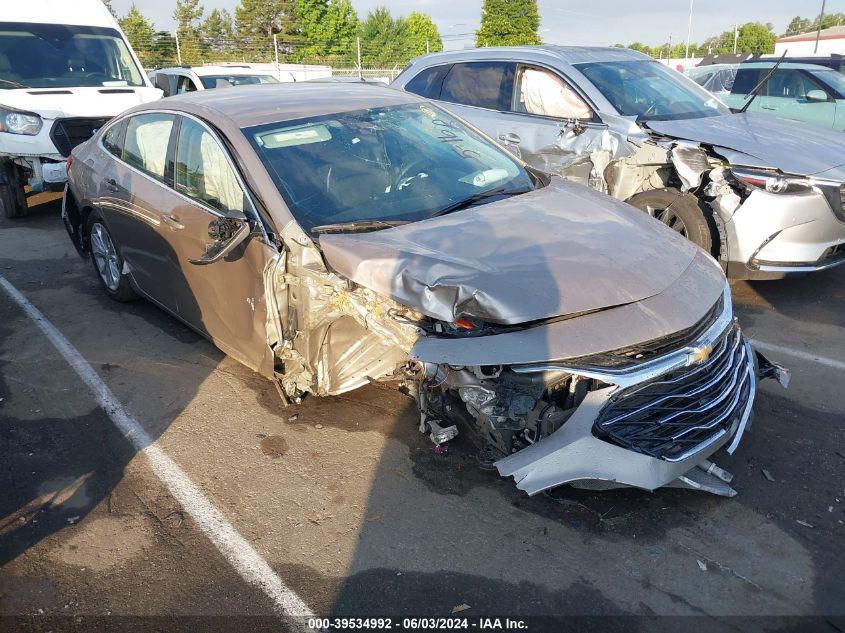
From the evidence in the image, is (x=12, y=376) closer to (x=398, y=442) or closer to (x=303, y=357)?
(x=303, y=357)

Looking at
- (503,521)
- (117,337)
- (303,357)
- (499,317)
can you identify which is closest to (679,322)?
(499,317)

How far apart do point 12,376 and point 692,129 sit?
5.67 metres

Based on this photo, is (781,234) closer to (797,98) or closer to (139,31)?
(797,98)

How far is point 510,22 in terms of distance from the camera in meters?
45.1

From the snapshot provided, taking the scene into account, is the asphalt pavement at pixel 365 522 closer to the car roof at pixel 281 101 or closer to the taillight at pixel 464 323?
the taillight at pixel 464 323

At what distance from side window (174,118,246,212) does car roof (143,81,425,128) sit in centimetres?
14

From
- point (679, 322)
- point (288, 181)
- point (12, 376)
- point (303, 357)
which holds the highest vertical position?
point (288, 181)

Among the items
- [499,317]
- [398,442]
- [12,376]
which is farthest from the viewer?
[12,376]

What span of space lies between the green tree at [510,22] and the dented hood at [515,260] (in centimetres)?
4459

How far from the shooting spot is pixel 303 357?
373 centimetres

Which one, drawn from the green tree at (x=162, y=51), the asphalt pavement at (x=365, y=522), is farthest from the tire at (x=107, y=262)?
the green tree at (x=162, y=51)

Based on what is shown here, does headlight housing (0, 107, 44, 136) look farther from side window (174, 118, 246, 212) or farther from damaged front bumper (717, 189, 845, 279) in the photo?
damaged front bumper (717, 189, 845, 279)

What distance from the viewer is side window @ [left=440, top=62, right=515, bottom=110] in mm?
6945

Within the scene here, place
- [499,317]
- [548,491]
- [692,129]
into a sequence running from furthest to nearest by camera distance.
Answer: [692,129], [548,491], [499,317]
